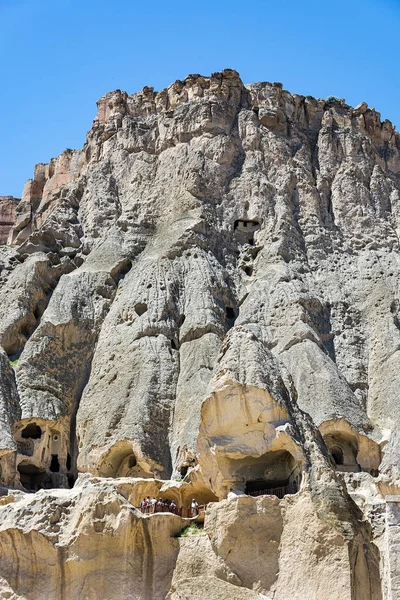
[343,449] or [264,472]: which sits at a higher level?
[343,449]

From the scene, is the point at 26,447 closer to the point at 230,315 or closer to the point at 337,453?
the point at 230,315

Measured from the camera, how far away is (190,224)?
47594 millimetres

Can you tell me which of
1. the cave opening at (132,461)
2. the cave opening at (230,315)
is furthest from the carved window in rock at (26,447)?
the cave opening at (230,315)

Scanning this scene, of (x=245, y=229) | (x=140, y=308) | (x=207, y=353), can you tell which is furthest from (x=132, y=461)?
(x=245, y=229)

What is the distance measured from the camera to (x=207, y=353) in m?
40.2

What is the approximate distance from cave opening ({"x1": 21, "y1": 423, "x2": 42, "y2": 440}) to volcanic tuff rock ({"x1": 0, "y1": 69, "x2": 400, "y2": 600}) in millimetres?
147

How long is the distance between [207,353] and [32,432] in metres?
8.21

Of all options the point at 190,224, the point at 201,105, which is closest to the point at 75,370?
the point at 190,224

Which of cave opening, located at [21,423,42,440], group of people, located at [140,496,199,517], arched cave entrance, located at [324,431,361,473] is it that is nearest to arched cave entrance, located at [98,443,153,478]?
cave opening, located at [21,423,42,440]

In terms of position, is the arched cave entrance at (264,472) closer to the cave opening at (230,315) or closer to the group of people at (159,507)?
the group of people at (159,507)

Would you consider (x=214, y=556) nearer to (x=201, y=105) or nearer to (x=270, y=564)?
(x=270, y=564)

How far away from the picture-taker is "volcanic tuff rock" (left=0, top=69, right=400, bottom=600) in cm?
2342

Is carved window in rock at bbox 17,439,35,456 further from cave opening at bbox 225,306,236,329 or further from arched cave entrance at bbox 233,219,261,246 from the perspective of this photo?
arched cave entrance at bbox 233,219,261,246

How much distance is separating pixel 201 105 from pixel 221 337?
1755 cm
